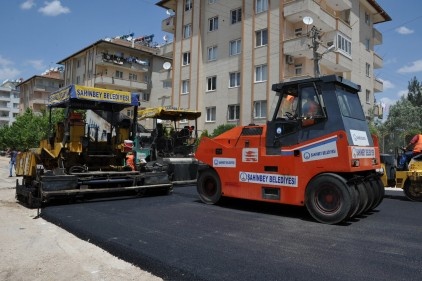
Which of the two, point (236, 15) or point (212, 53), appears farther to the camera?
point (212, 53)

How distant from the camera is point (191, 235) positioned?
5965mm

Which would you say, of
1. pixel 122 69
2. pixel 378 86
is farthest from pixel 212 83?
pixel 122 69

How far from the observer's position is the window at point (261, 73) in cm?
2678

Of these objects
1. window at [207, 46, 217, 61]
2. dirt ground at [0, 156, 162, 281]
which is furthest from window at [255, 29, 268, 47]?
dirt ground at [0, 156, 162, 281]

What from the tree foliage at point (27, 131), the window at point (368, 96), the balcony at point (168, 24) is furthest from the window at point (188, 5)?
the tree foliage at point (27, 131)

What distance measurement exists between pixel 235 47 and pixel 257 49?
8.32ft

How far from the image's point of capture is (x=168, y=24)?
3628cm

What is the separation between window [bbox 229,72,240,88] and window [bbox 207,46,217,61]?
2.53 meters

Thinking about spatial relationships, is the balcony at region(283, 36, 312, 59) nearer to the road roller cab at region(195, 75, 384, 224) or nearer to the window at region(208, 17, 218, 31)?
the window at region(208, 17, 218, 31)

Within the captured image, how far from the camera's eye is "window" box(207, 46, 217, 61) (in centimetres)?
3069

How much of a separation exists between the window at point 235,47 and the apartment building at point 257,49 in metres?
0.08

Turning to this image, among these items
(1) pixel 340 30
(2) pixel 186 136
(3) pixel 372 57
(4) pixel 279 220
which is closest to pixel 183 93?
(1) pixel 340 30

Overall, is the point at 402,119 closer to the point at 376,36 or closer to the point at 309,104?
the point at 376,36

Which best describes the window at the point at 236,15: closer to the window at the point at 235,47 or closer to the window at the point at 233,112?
the window at the point at 235,47
